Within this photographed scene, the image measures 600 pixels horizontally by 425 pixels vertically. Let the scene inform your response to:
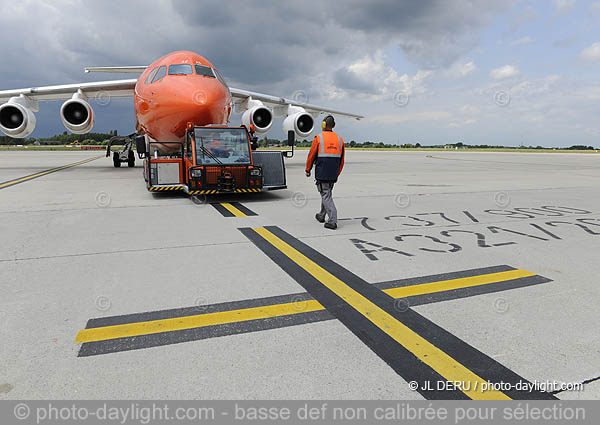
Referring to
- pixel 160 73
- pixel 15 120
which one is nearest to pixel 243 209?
pixel 160 73

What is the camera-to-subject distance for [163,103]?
11.6 metres

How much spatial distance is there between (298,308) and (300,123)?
17.0 meters

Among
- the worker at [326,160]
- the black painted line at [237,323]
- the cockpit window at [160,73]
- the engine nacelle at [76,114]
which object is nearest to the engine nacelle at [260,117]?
the cockpit window at [160,73]

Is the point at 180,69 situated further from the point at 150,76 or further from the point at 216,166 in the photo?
the point at 216,166

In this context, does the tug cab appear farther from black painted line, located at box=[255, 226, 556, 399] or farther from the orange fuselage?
black painted line, located at box=[255, 226, 556, 399]

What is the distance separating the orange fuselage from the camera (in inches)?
443

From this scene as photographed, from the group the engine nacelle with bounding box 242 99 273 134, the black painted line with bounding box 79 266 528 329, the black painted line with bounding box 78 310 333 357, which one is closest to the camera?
the black painted line with bounding box 78 310 333 357

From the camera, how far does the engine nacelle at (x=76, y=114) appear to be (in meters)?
17.1

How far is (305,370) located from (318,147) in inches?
189

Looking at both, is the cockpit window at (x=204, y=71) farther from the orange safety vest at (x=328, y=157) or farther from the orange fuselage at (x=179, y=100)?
the orange safety vest at (x=328, y=157)

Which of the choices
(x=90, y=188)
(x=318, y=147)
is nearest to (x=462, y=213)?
(x=318, y=147)

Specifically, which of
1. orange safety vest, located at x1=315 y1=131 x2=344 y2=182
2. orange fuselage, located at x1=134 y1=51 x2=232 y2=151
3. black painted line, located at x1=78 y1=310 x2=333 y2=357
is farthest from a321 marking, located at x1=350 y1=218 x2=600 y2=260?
orange fuselage, located at x1=134 y1=51 x2=232 y2=151

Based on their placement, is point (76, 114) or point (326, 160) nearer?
point (326, 160)

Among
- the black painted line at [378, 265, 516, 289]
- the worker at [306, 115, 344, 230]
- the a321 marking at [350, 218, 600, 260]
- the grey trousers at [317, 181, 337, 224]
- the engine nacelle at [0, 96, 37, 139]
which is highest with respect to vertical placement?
the engine nacelle at [0, 96, 37, 139]
